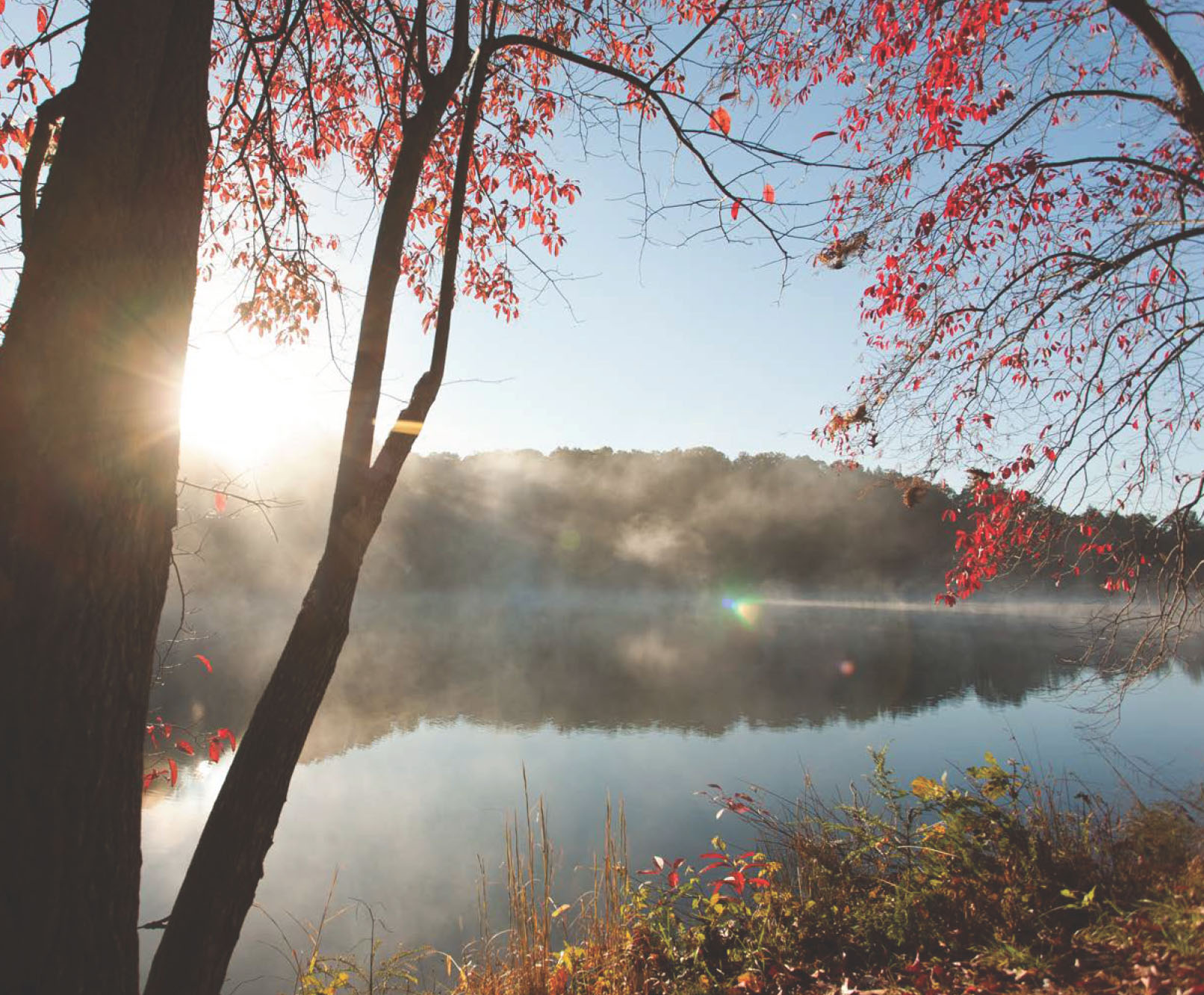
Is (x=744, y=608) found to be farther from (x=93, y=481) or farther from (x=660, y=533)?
(x=93, y=481)

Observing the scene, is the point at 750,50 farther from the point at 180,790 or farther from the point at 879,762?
the point at 180,790

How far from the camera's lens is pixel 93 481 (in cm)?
124

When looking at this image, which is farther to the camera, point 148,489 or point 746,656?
point 746,656

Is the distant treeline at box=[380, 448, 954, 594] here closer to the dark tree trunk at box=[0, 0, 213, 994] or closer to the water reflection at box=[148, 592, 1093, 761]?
the water reflection at box=[148, 592, 1093, 761]

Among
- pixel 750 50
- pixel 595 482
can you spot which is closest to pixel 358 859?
pixel 750 50

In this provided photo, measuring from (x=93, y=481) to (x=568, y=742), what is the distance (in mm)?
9326

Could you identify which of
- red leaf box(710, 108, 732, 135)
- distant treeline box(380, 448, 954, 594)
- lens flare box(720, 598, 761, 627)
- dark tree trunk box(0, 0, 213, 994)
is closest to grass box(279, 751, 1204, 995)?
dark tree trunk box(0, 0, 213, 994)

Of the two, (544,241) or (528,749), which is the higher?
(544,241)

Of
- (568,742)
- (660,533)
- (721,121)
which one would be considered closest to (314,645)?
(721,121)

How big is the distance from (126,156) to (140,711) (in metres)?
1.16

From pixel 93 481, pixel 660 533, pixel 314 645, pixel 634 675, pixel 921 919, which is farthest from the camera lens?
pixel 660 533

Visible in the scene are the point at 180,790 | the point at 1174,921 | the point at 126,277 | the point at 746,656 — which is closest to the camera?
the point at 126,277

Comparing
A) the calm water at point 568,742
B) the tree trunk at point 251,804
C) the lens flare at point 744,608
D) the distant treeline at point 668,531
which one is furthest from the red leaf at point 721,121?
the distant treeline at point 668,531

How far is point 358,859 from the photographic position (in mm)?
6035
